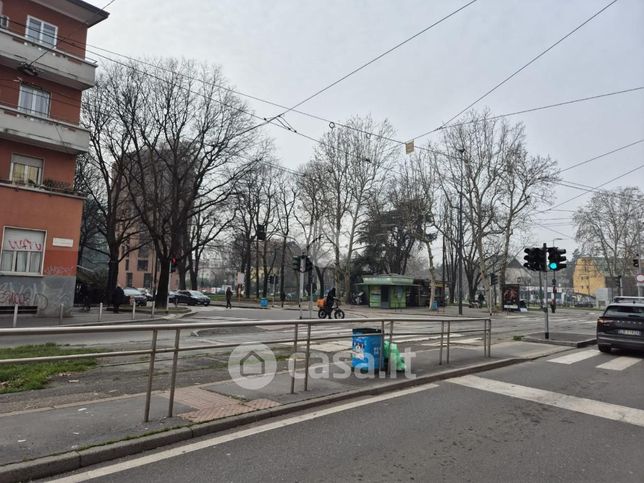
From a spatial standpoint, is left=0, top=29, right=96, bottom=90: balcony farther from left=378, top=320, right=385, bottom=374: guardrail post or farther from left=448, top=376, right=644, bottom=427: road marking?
left=448, top=376, right=644, bottom=427: road marking

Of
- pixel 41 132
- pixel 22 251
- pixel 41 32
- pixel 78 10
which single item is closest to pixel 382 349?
pixel 22 251

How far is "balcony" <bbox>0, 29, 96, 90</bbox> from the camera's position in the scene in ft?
66.3

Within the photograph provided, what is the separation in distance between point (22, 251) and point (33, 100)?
6.91m

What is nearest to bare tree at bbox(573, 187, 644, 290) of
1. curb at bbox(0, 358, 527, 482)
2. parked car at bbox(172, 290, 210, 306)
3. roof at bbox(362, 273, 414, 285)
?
roof at bbox(362, 273, 414, 285)

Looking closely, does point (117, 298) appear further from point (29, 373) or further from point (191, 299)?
point (29, 373)

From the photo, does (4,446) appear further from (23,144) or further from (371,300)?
(371,300)

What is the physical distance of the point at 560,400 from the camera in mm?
7449

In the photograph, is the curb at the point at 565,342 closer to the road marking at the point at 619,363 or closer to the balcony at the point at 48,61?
the road marking at the point at 619,363

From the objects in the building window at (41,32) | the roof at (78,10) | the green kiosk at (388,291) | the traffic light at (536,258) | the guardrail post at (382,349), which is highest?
the roof at (78,10)

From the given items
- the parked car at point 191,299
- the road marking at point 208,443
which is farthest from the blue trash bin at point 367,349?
the parked car at point 191,299

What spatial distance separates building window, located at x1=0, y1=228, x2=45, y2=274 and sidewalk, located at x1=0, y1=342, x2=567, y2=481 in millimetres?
16318

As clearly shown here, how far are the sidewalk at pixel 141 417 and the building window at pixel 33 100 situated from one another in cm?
1882

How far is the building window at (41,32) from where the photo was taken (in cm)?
2138

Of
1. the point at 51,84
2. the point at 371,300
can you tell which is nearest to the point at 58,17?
the point at 51,84
